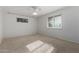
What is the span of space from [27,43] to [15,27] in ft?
2.35

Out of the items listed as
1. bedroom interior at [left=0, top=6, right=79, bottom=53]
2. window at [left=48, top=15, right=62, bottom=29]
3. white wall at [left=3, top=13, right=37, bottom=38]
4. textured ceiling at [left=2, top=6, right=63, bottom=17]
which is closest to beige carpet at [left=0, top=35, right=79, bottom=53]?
bedroom interior at [left=0, top=6, right=79, bottom=53]

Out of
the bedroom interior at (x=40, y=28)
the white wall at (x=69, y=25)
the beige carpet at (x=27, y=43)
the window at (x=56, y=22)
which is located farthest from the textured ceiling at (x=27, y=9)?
the beige carpet at (x=27, y=43)

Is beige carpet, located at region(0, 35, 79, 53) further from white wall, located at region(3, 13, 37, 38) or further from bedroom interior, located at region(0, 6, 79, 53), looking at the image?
white wall, located at region(3, 13, 37, 38)

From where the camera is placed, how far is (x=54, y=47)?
209cm

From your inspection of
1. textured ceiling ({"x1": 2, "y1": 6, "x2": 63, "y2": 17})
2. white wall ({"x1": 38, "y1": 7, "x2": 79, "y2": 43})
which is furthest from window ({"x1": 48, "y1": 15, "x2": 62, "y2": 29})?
textured ceiling ({"x1": 2, "y1": 6, "x2": 63, "y2": 17})

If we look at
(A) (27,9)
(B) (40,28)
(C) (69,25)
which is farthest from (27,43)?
(C) (69,25)

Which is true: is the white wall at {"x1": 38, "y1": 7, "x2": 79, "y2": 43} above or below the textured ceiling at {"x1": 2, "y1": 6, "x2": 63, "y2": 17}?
below

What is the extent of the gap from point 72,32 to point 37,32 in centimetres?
111

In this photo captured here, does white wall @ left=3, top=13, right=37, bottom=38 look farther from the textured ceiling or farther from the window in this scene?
the window

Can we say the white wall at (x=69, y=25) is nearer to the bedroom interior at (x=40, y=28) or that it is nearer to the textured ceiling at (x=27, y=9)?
the bedroom interior at (x=40, y=28)

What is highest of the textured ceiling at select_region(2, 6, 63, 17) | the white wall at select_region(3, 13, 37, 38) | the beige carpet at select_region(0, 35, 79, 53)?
the textured ceiling at select_region(2, 6, 63, 17)

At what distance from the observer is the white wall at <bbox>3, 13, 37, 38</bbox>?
5.81 feet

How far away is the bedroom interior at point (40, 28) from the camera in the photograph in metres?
1.79

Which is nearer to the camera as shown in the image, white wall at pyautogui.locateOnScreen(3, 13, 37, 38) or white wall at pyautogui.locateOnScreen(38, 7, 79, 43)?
white wall at pyautogui.locateOnScreen(3, 13, 37, 38)
